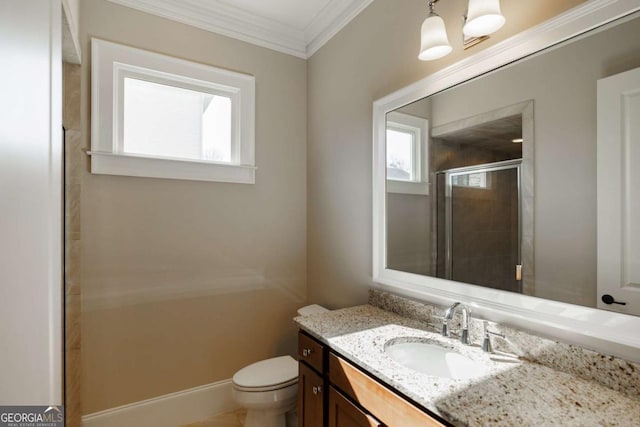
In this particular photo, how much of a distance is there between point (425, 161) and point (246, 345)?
185cm

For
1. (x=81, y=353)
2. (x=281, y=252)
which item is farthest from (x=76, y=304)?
(x=281, y=252)

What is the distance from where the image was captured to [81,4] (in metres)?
1.93

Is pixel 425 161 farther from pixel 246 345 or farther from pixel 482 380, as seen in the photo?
pixel 246 345

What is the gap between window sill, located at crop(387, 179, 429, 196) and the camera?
1705mm

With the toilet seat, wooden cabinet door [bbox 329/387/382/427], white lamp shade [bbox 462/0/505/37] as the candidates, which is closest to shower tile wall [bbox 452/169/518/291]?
white lamp shade [bbox 462/0/505/37]

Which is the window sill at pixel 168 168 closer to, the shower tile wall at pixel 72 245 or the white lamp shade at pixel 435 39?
the shower tile wall at pixel 72 245

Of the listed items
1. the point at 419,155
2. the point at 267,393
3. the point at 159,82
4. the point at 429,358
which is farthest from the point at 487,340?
the point at 159,82

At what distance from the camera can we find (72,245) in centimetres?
187

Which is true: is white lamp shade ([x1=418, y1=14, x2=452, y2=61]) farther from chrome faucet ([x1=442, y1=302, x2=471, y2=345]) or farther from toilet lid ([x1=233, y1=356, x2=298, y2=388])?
toilet lid ([x1=233, y1=356, x2=298, y2=388])

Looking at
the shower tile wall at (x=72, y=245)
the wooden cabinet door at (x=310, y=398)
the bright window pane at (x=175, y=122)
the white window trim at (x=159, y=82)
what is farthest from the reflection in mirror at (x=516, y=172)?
→ the shower tile wall at (x=72, y=245)

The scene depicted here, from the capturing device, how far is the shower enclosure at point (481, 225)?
50.1 inches

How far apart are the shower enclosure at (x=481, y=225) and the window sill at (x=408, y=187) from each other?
0.08 metres

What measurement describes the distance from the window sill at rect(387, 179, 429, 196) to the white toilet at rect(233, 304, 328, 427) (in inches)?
49.4

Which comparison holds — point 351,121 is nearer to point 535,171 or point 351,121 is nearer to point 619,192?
point 535,171
